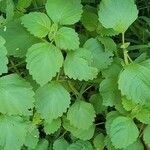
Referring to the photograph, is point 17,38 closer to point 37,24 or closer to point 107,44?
point 37,24

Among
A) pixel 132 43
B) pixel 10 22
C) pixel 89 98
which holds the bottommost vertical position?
pixel 89 98

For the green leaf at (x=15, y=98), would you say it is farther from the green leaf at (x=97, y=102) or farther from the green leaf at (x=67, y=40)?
the green leaf at (x=97, y=102)

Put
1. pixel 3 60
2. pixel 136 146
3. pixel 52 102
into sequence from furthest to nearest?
pixel 136 146 → pixel 52 102 → pixel 3 60

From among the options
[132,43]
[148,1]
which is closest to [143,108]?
[132,43]

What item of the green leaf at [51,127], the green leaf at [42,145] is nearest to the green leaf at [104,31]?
the green leaf at [51,127]

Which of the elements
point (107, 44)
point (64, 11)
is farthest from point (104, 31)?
point (64, 11)

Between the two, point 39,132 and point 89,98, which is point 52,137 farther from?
point 89,98

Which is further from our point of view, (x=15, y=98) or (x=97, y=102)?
(x=97, y=102)

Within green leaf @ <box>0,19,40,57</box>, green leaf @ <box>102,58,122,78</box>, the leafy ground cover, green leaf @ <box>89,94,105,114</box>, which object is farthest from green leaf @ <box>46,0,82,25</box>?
green leaf @ <box>89,94,105,114</box>
